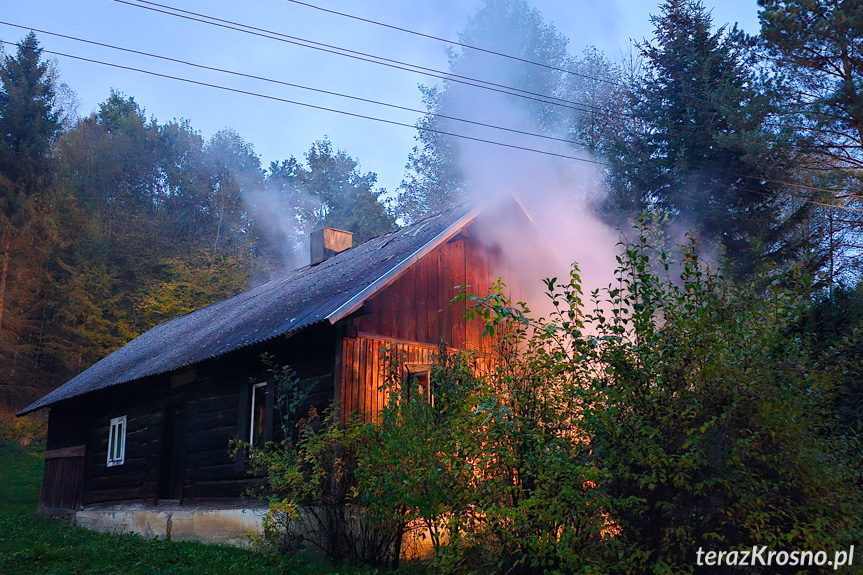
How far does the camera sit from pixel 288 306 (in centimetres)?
1349

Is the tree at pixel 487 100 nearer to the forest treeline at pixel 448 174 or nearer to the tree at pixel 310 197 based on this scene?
the forest treeline at pixel 448 174

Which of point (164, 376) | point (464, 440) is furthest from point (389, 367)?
point (164, 376)

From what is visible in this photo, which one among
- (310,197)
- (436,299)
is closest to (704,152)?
(436,299)

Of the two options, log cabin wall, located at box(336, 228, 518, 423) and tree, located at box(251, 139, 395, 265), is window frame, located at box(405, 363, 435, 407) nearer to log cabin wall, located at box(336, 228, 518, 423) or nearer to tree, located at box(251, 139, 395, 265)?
log cabin wall, located at box(336, 228, 518, 423)

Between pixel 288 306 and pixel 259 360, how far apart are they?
1123 mm

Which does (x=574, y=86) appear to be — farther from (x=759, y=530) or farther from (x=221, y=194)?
(x=759, y=530)

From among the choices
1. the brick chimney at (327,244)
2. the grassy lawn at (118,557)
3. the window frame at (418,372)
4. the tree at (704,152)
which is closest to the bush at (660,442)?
the grassy lawn at (118,557)

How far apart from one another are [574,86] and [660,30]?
274 inches

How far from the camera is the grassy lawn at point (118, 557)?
396 inches

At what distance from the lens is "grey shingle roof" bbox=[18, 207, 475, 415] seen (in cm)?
1184

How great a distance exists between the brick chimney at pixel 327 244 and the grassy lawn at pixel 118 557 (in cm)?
842

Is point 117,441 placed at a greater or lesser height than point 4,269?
lesser

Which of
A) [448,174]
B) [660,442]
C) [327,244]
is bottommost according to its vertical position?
[660,442]

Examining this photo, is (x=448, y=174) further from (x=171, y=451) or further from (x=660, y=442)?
(x=660, y=442)
